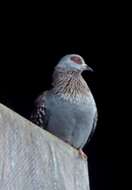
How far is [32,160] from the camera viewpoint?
7.54ft

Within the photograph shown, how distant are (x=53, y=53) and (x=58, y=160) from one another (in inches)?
159

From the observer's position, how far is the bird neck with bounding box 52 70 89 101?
13.9ft

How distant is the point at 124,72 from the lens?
246 inches

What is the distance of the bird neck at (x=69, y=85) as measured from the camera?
13.9 ft

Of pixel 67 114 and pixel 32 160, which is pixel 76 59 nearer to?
pixel 67 114

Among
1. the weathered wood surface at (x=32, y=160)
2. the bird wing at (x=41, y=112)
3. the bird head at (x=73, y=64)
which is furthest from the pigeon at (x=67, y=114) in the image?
the weathered wood surface at (x=32, y=160)

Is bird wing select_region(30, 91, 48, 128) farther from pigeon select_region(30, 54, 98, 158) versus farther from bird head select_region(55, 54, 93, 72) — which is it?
bird head select_region(55, 54, 93, 72)

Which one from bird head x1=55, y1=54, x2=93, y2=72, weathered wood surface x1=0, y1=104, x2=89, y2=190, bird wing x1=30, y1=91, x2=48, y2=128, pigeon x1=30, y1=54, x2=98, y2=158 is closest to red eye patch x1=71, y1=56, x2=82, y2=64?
bird head x1=55, y1=54, x2=93, y2=72

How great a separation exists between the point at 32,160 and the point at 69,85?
83.7 inches

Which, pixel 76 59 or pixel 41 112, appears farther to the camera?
pixel 76 59

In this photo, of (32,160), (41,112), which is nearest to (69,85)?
(41,112)

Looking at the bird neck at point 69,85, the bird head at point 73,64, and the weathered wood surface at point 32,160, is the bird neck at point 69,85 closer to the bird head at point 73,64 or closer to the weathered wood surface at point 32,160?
the bird head at point 73,64

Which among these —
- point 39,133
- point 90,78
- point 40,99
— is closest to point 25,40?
point 90,78

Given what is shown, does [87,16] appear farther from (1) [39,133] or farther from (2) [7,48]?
(1) [39,133]
